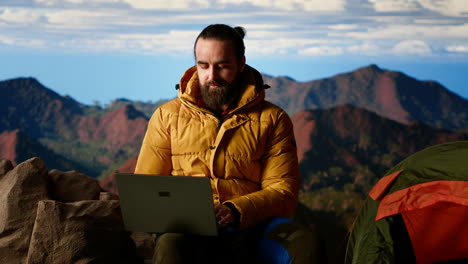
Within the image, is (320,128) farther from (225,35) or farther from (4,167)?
(225,35)

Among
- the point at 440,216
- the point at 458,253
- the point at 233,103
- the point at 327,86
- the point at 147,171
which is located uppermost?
the point at 233,103

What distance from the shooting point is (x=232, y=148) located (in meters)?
2.38

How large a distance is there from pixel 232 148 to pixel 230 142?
0.03m

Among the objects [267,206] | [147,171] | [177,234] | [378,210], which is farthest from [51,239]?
[378,210]

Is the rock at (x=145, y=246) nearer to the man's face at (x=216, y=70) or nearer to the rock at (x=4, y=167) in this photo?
the rock at (x=4, y=167)

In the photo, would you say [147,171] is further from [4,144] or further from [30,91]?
[30,91]

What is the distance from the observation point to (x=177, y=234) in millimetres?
2100

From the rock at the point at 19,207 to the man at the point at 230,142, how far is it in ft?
2.95

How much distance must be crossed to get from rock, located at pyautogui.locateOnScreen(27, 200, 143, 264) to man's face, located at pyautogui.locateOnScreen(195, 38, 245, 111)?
944 mm

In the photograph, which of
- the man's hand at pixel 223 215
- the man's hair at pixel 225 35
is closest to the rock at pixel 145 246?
the man's hand at pixel 223 215

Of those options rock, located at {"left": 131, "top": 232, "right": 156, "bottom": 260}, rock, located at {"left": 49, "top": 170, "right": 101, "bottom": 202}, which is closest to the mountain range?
rock, located at {"left": 49, "top": 170, "right": 101, "bottom": 202}

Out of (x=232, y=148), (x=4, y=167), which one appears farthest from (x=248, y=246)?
(x=4, y=167)

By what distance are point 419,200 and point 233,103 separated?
98cm

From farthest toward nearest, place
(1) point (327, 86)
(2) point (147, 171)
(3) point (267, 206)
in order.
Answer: (1) point (327, 86)
(2) point (147, 171)
(3) point (267, 206)
